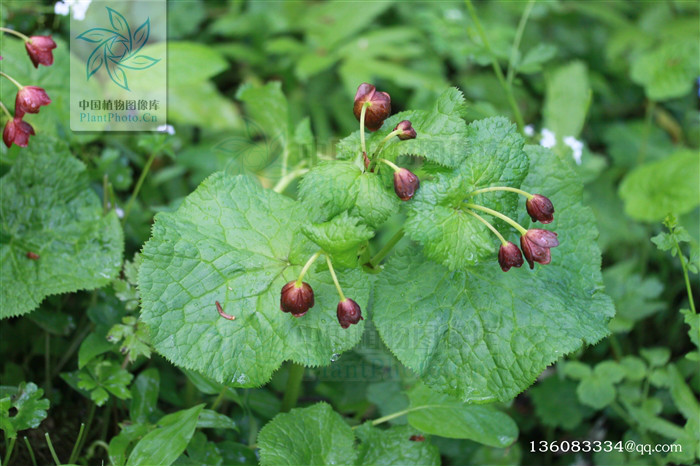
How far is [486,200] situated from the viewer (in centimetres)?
158

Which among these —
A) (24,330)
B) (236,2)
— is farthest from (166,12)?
(24,330)

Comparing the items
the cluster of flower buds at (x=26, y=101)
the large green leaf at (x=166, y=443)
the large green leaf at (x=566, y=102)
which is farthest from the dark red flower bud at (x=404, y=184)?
the large green leaf at (x=566, y=102)

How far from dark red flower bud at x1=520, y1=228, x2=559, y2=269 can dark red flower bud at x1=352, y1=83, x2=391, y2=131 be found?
48 cm

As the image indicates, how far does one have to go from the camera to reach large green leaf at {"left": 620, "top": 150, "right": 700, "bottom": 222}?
2.75 m

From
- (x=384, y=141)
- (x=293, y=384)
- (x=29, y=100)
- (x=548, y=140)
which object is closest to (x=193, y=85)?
(x=29, y=100)

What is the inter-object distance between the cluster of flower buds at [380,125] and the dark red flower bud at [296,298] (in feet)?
1.09

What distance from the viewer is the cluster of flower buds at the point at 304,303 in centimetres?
143

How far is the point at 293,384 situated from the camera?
1974mm

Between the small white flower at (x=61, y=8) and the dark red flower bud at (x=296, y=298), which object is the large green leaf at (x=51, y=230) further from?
the dark red flower bud at (x=296, y=298)

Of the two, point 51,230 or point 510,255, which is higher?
point 510,255

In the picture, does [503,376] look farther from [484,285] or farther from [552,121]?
[552,121]

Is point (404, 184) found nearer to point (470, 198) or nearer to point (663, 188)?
point (470, 198)

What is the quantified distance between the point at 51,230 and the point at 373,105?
Answer: 1.21 metres

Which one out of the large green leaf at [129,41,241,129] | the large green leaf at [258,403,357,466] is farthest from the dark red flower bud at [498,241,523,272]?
the large green leaf at [129,41,241,129]
